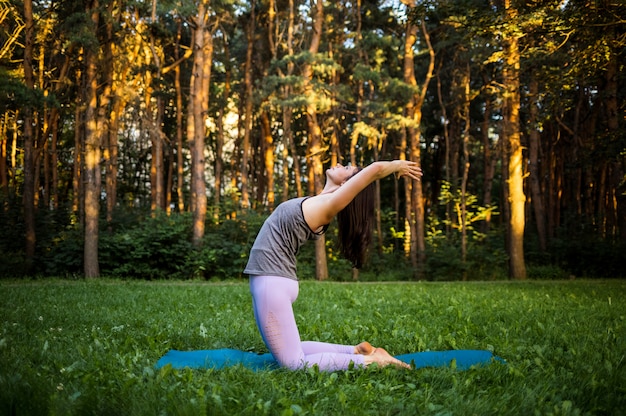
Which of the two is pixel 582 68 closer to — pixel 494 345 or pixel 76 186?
pixel 494 345

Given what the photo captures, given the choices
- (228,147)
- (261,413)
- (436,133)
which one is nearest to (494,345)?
(261,413)

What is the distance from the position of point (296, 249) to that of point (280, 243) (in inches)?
7.8

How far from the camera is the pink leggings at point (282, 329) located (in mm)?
4777

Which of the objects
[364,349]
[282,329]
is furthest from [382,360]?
[282,329]

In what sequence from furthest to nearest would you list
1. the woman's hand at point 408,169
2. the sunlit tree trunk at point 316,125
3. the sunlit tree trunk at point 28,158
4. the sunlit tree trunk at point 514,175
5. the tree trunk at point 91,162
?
1. the sunlit tree trunk at point 316,125
2. the sunlit tree trunk at point 514,175
3. the tree trunk at point 91,162
4. the sunlit tree trunk at point 28,158
5. the woman's hand at point 408,169

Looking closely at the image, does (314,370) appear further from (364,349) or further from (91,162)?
(91,162)

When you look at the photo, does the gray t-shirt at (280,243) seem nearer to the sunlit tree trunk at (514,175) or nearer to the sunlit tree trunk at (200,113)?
the sunlit tree trunk at (514,175)

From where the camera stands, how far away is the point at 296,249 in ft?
16.8

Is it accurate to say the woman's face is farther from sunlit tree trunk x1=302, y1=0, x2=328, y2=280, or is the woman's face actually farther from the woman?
sunlit tree trunk x1=302, y1=0, x2=328, y2=280

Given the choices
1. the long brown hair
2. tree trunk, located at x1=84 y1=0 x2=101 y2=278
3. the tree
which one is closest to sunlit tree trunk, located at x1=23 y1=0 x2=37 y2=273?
tree trunk, located at x1=84 y1=0 x2=101 y2=278

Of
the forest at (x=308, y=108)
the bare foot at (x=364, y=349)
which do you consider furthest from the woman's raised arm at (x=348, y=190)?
the forest at (x=308, y=108)

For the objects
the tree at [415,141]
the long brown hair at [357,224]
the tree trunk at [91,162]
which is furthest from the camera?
the tree at [415,141]

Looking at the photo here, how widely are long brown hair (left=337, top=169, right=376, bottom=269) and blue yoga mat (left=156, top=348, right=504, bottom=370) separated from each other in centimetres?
110

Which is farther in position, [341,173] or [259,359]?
[259,359]
